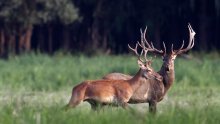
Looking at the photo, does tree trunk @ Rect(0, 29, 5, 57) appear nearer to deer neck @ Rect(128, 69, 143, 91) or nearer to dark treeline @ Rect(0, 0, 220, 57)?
dark treeline @ Rect(0, 0, 220, 57)

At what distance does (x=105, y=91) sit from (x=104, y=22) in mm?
23480

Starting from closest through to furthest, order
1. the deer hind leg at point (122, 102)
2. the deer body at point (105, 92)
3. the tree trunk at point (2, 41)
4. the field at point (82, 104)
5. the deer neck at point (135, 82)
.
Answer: the field at point (82, 104)
the deer hind leg at point (122, 102)
the deer body at point (105, 92)
the deer neck at point (135, 82)
the tree trunk at point (2, 41)

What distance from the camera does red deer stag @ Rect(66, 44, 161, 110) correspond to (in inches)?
389

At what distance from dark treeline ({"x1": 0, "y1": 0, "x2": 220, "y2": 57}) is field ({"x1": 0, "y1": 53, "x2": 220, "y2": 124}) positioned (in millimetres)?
6023

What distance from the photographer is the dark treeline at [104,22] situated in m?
30.1

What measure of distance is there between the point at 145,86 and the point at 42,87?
18.6 feet

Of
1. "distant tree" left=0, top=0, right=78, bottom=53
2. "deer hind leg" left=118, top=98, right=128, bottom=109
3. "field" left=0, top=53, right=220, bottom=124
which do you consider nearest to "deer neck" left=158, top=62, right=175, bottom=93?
"field" left=0, top=53, right=220, bottom=124

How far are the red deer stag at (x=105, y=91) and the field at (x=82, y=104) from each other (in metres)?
0.15

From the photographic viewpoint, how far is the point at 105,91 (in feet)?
33.1

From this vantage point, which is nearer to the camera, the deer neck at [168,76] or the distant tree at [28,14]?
the deer neck at [168,76]

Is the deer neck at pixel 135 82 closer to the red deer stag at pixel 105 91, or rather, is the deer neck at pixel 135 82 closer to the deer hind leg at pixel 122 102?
the red deer stag at pixel 105 91

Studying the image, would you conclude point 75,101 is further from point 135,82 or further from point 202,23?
point 202,23

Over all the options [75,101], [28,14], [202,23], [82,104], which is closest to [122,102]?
[75,101]

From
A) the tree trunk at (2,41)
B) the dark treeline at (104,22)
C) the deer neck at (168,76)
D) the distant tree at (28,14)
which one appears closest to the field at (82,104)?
the deer neck at (168,76)
